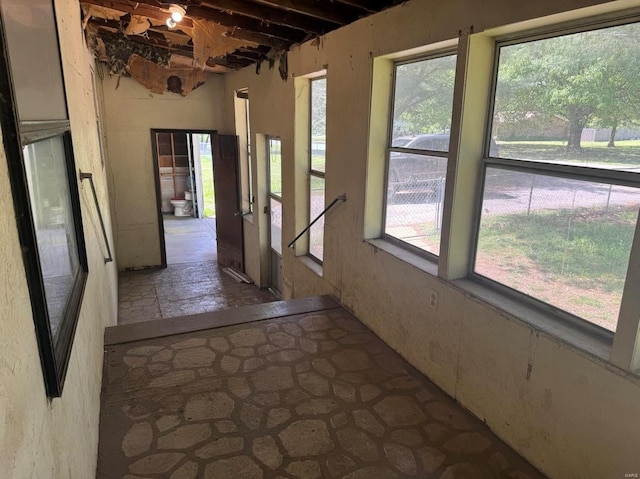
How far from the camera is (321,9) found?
3250 millimetres

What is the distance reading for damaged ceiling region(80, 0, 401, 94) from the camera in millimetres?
3301

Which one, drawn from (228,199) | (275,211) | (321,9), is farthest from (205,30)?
(228,199)

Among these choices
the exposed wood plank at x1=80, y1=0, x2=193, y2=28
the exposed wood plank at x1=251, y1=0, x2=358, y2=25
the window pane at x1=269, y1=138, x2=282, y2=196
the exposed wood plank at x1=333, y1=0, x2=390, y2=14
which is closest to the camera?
the exposed wood plank at x1=333, y1=0, x2=390, y2=14

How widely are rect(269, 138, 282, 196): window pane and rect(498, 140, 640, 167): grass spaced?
3.59 meters

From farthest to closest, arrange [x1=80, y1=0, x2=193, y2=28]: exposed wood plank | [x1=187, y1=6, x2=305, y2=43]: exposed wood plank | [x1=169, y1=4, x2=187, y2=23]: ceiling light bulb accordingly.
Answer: [x1=80, y1=0, x2=193, y2=28]: exposed wood plank < [x1=187, y1=6, x2=305, y2=43]: exposed wood plank < [x1=169, y1=4, x2=187, y2=23]: ceiling light bulb

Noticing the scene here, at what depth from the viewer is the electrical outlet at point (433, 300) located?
2.61 meters

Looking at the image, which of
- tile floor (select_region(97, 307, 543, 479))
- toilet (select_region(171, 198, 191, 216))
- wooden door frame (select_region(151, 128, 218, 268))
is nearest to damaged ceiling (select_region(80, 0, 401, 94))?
wooden door frame (select_region(151, 128, 218, 268))

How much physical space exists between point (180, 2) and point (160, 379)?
3.01 meters

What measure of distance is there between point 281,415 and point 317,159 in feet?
8.50

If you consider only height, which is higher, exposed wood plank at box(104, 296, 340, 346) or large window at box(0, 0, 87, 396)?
large window at box(0, 0, 87, 396)

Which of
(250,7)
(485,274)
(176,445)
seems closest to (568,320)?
(485,274)

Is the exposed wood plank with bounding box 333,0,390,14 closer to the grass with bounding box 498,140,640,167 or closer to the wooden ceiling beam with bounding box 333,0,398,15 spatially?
the wooden ceiling beam with bounding box 333,0,398,15

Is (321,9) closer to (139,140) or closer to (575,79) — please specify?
(575,79)

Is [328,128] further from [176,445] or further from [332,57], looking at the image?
[176,445]
